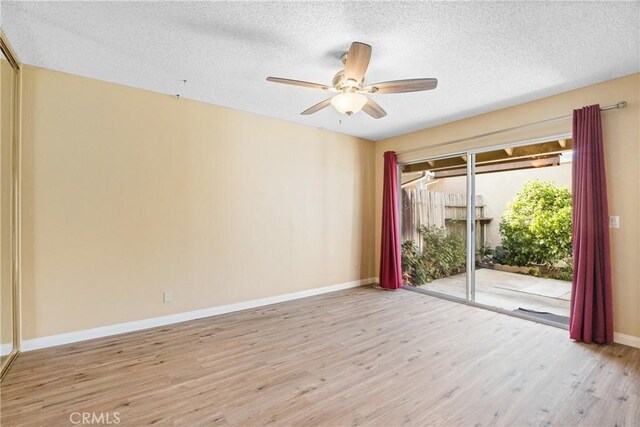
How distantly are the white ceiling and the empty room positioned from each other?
2 centimetres

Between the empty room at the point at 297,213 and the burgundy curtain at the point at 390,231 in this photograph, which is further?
the burgundy curtain at the point at 390,231

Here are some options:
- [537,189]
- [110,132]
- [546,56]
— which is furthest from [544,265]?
[110,132]

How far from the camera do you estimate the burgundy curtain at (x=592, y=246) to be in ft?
9.18

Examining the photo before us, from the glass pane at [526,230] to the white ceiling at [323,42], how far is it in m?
0.90

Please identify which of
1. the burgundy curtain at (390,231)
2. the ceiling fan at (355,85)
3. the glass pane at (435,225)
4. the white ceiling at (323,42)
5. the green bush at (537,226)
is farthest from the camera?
the burgundy curtain at (390,231)

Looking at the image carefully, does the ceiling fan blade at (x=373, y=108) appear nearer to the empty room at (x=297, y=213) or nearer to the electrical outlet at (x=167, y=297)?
the empty room at (x=297, y=213)

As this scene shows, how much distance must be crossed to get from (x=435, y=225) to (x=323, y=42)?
11.5 feet

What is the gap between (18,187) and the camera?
8.46 feet

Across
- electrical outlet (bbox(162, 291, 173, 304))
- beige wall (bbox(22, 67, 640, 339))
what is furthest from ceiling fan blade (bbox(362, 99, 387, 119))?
electrical outlet (bbox(162, 291, 173, 304))

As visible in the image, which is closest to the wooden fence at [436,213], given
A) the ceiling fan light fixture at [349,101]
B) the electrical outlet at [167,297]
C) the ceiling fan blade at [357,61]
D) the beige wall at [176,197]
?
the beige wall at [176,197]

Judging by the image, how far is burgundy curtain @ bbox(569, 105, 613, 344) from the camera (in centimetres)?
280

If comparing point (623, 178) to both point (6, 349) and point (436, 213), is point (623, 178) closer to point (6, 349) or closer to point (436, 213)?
point (436, 213)

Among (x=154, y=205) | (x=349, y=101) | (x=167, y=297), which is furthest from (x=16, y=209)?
(x=349, y=101)

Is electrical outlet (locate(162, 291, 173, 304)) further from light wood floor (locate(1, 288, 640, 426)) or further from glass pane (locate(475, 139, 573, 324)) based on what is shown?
glass pane (locate(475, 139, 573, 324))
